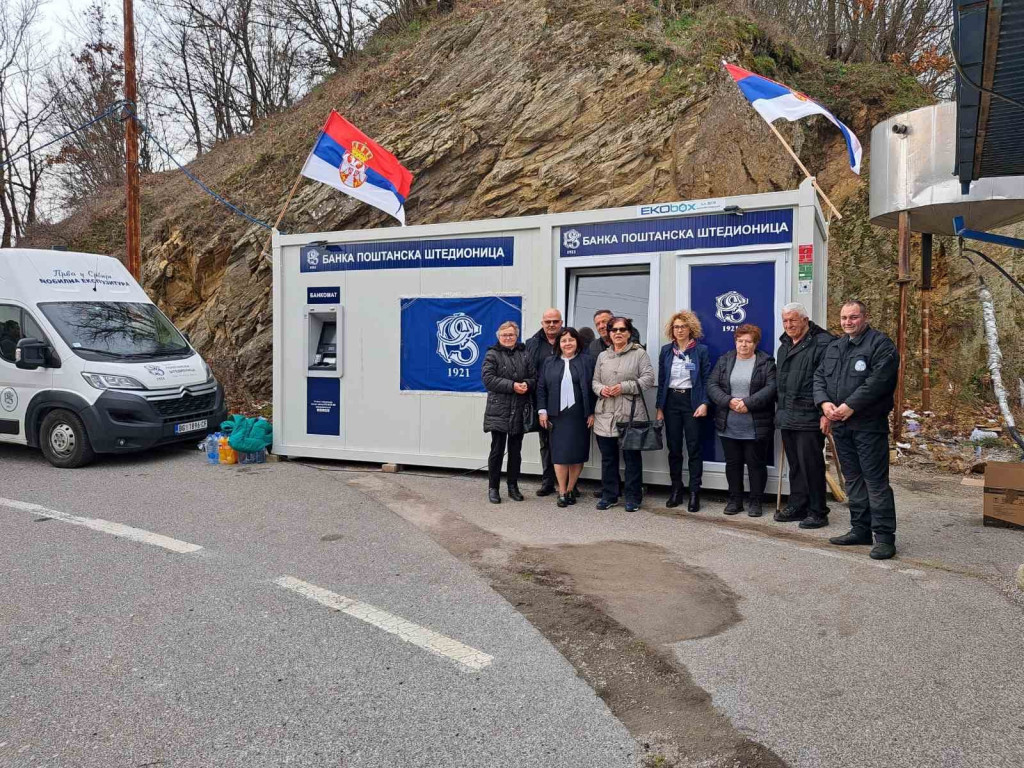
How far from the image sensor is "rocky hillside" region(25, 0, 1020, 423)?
14.2 meters

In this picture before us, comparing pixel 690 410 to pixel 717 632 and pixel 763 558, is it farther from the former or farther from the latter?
pixel 717 632

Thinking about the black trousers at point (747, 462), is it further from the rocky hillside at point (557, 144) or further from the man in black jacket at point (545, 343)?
the rocky hillside at point (557, 144)

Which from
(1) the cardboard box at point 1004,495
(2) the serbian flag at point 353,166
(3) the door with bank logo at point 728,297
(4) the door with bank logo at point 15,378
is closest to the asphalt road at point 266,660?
(3) the door with bank logo at point 728,297

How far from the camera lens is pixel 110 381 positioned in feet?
31.3

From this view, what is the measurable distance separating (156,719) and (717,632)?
8.75 feet

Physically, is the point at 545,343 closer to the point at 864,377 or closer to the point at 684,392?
the point at 684,392

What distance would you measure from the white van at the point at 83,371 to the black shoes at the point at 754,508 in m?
6.75

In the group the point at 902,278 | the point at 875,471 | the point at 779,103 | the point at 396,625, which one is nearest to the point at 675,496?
the point at 875,471

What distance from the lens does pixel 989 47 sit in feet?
14.1

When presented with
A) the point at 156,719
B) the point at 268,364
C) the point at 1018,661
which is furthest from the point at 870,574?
the point at 268,364

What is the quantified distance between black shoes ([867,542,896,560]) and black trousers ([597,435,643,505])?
7.16 ft

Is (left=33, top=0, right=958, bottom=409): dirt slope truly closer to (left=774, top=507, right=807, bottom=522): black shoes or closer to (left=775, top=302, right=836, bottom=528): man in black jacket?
(left=775, top=302, right=836, bottom=528): man in black jacket

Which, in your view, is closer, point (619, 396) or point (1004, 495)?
point (1004, 495)

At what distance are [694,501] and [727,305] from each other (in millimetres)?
1834
